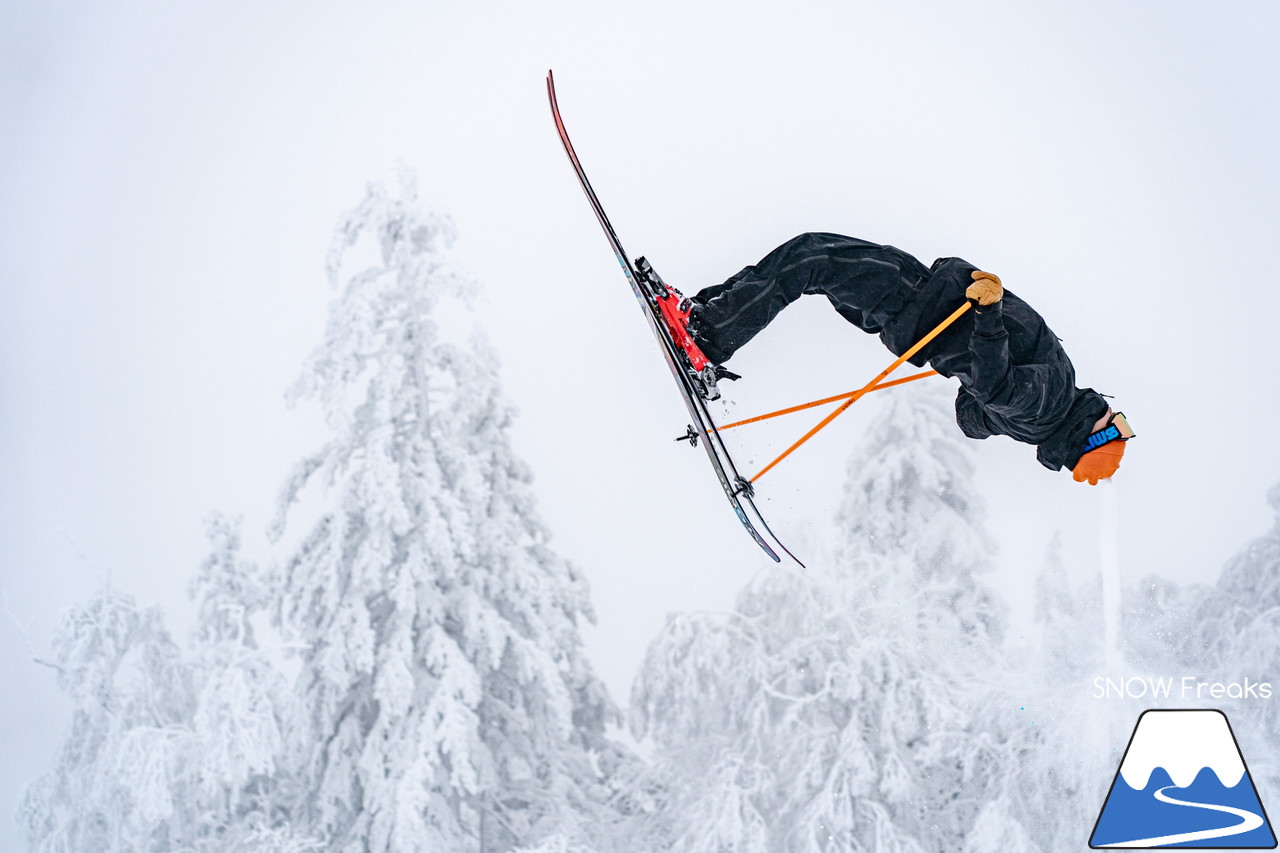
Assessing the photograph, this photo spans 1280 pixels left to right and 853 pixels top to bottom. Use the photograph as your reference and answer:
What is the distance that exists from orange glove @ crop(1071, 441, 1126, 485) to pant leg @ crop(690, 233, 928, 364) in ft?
3.02

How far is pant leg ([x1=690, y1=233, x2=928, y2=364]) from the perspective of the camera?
388cm

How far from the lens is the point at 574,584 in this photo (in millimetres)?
9000

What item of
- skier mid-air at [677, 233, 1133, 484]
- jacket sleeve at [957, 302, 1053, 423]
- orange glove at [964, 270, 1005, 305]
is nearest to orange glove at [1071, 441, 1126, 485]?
skier mid-air at [677, 233, 1133, 484]

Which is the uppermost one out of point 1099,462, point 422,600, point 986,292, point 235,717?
point 422,600

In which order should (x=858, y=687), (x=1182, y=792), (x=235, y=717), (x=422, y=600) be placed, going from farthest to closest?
(x=858, y=687) < (x=422, y=600) < (x=235, y=717) < (x=1182, y=792)

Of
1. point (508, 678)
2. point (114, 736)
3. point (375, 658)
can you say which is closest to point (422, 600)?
point (375, 658)

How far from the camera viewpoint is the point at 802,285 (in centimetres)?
395

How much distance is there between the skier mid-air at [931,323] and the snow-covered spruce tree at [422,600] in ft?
15.3

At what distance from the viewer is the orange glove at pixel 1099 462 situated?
160 inches

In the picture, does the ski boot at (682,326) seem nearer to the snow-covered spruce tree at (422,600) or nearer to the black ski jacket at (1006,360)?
the black ski jacket at (1006,360)

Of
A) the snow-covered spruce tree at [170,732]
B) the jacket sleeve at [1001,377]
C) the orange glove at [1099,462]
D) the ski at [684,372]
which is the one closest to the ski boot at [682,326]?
the ski at [684,372]

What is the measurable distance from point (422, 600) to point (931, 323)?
549 centimetres

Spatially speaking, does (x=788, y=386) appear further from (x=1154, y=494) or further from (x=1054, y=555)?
(x=1154, y=494)

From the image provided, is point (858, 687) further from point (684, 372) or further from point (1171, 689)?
point (684, 372)
